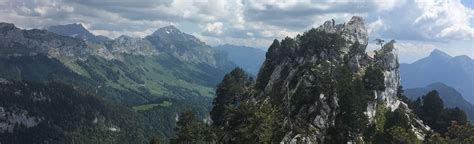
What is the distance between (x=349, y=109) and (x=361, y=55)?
49548mm

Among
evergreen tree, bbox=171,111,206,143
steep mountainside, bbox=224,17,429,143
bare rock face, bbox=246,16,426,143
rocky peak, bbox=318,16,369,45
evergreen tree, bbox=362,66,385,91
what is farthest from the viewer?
rocky peak, bbox=318,16,369,45

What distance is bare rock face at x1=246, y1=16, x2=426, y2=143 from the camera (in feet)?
397

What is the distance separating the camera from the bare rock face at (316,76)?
121 m

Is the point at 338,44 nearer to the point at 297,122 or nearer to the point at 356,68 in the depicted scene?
the point at 356,68

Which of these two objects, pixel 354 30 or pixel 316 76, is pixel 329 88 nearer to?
pixel 316 76

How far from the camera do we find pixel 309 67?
143 m

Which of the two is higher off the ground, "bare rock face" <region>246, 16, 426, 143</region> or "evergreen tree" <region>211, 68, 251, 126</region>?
"bare rock face" <region>246, 16, 426, 143</region>

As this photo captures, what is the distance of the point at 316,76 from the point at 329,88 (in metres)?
8.60

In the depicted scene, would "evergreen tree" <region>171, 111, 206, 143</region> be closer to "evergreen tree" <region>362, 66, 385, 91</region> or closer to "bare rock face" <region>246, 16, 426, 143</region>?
"bare rock face" <region>246, 16, 426, 143</region>

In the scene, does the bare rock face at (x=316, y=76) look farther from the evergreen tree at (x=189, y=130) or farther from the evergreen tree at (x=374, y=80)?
the evergreen tree at (x=189, y=130)

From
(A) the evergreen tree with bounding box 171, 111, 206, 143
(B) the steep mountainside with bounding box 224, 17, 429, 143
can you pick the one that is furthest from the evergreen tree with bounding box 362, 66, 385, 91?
(A) the evergreen tree with bounding box 171, 111, 206, 143

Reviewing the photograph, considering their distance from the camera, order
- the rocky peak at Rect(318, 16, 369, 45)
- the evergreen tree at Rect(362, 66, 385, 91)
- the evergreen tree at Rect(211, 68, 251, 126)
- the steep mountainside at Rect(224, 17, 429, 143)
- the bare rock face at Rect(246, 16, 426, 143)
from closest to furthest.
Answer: the steep mountainside at Rect(224, 17, 429, 143) < the bare rock face at Rect(246, 16, 426, 143) < the evergreen tree at Rect(362, 66, 385, 91) < the evergreen tree at Rect(211, 68, 251, 126) < the rocky peak at Rect(318, 16, 369, 45)

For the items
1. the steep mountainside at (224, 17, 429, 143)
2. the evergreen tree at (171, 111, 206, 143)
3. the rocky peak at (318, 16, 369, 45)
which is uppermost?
the rocky peak at (318, 16, 369, 45)

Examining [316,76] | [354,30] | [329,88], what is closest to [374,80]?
[316,76]
